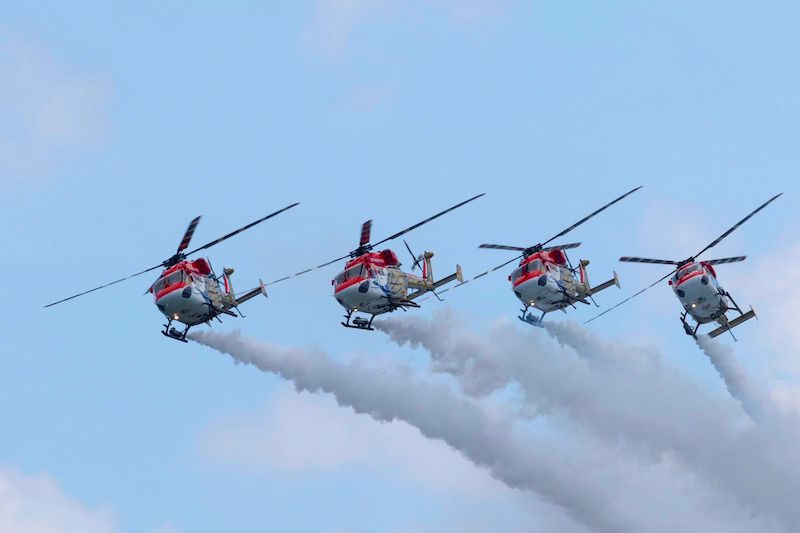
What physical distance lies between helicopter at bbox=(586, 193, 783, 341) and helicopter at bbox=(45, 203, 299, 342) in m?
21.7

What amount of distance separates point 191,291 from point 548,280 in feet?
64.9

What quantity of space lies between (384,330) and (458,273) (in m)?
7.20

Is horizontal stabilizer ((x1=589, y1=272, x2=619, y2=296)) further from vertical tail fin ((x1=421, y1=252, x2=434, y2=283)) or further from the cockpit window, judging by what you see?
vertical tail fin ((x1=421, y1=252, x2=434, y2=283))

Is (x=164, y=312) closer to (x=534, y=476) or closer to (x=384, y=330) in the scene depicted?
(x=384, y=330)

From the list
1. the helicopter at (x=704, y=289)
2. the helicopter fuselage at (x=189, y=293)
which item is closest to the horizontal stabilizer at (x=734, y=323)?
the helicopter at (x=704, y=289)

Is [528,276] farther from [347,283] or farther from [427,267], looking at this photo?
[347,283]

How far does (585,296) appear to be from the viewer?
444ft

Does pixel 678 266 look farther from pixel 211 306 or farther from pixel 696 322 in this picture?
pixel 211 306

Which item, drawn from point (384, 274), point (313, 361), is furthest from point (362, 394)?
point (384, 274)

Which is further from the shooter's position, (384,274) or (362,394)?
(362,394)

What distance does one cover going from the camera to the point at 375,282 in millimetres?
129375

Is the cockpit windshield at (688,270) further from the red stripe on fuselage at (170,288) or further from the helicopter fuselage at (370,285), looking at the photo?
the red stripe on fuselage at (170,288)

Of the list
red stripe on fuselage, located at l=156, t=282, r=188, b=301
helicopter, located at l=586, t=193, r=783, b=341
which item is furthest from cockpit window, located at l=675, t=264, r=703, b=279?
red stripe on fuselage, located at l=156, t=282, r=188, b=301

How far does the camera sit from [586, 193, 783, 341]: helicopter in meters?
132
